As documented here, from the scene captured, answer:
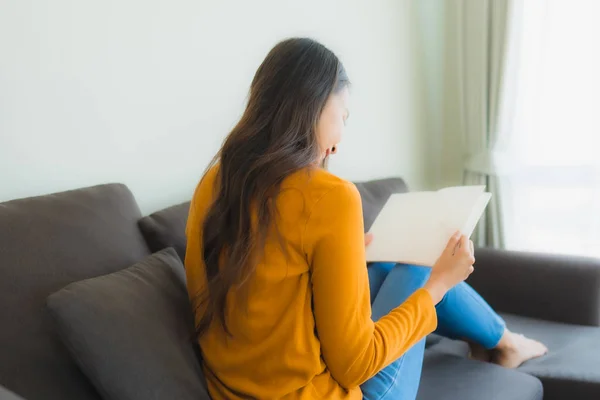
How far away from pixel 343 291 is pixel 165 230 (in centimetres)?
58

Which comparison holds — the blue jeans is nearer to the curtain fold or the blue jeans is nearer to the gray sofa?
the gray sofa

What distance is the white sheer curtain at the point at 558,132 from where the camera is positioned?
2104 mm

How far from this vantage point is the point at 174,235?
1374mm

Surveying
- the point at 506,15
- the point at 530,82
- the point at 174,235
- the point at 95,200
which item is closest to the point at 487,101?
the point at 530,82

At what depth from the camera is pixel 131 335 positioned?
3.25 feet

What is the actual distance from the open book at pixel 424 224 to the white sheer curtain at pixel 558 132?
923 mm

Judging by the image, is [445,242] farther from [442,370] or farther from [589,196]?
[589,196]

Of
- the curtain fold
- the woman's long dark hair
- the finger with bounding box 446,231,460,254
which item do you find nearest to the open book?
the finger with bounding box 446,231,460,254

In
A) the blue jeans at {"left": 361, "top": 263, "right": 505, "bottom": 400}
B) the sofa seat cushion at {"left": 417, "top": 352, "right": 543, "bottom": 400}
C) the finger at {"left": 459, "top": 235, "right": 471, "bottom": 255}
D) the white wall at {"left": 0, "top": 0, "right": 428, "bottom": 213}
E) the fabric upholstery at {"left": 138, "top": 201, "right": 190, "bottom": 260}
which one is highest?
the white wall at {"left": 0, "top": 0, "right": 428, "bottom": 213}

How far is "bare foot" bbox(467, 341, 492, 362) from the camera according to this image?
158cm

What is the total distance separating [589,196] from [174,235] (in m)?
1.65

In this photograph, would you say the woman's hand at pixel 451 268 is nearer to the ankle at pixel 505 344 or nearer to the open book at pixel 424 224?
the open book at pixel 424 224

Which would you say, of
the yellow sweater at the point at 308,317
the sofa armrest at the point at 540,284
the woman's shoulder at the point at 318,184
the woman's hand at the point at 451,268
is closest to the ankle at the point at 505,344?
the sofa armrest at the point at 540,284

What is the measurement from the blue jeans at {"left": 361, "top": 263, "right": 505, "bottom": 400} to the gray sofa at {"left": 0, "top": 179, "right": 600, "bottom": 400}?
92 millimetres
